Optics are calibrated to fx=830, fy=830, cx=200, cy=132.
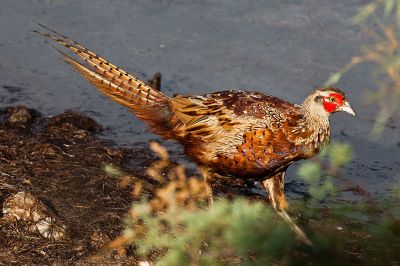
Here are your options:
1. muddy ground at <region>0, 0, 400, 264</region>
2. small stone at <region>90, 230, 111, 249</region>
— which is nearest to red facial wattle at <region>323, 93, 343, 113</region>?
muddy ground at <region>0, 0, 400, 264</region>

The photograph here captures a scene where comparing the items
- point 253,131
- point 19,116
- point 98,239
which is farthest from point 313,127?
point 19,116

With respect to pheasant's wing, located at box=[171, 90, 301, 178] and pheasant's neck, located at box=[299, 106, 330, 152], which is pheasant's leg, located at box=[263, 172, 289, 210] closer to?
pheasant's wing, located at box=[171, 90, 301, 178]

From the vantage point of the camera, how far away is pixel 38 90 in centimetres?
839

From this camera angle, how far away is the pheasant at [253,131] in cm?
556

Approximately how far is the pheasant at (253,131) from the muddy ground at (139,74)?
0.78 m

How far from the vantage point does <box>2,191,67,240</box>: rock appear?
5.57 m

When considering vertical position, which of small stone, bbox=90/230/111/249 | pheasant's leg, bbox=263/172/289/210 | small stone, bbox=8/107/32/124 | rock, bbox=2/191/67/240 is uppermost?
pheasant's leg, bbox=263/172/289/210

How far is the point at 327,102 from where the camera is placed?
18.3ft

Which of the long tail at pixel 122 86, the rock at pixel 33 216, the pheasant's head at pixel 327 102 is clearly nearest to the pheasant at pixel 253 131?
the pheasant's head at pixel 327 102

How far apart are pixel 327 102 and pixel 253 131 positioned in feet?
1.75

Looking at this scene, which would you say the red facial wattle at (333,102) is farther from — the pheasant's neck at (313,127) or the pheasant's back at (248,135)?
the pheasant's back at (248,135)

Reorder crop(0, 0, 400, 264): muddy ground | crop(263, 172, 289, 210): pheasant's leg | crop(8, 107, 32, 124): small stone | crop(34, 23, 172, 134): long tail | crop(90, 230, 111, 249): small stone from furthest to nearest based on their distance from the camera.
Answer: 1. crop(8, 107, 32, 124): small stone
2. crop(0, 0, 400, 264): muddy ground
3. crop(34, 23, 172, 134): long tail
4. crop(263, 172, 289, 210): pheasant's leg
5. crop(90, 230, 111, 249): small stone

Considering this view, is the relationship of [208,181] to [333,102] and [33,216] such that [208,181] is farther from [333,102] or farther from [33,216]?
[33,216]

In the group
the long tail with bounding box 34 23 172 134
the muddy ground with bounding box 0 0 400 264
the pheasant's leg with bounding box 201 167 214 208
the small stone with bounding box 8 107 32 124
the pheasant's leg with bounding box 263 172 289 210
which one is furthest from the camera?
the small stone with bounding box 8 107 32 124
